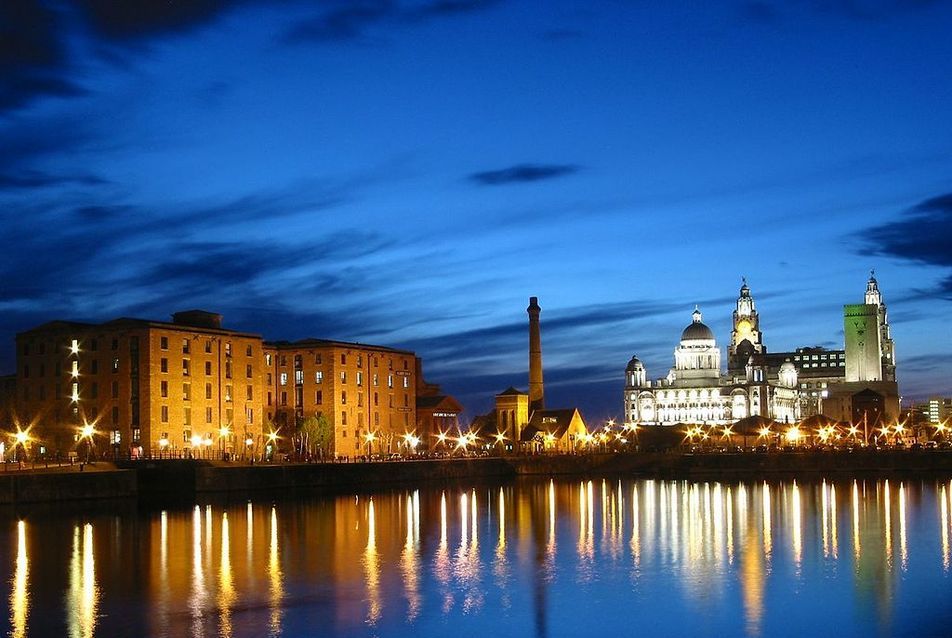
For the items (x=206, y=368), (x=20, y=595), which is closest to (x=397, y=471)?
(x=206, y=368)

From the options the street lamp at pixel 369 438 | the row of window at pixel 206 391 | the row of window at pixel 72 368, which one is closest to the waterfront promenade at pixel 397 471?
the street lamp at pixel 369 438

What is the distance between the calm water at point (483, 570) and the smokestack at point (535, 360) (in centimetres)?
7546

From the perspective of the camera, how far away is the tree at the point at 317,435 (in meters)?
115

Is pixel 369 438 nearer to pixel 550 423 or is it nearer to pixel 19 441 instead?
pixel 550 423

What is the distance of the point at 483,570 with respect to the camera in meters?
48.7

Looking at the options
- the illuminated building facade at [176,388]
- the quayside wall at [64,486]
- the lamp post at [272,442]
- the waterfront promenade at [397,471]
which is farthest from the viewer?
the lamp post at [272,442]

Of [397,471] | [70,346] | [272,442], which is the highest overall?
[70,346]

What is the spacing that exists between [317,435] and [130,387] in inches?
769

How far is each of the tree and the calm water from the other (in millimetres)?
35391

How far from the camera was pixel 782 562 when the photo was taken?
50094 millimetres

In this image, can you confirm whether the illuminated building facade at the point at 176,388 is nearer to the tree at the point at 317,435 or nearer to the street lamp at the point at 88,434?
the street lamp at the point at 88,434

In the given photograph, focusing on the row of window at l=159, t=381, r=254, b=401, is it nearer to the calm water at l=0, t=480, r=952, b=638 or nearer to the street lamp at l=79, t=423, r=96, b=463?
the street lamp at l=79, t=423, r=96, b=463

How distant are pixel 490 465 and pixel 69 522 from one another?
6023 centimetres

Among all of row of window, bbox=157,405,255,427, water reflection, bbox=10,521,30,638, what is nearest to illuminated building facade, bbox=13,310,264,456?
row of window, bbox=157,405,255,427
